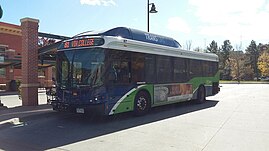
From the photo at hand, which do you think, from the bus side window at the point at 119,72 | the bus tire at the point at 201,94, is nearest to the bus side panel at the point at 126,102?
the bus side window at the point at 119,72

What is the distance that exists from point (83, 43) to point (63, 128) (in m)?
3.00

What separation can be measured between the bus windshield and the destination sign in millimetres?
172

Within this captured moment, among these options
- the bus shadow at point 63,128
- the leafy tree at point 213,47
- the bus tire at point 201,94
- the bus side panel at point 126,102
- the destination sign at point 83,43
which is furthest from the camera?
the leafy tree at point 213,47

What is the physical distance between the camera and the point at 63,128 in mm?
9031

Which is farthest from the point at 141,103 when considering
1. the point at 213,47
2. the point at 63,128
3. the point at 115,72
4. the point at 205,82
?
the point at 213,47

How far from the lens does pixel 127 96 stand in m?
10.6


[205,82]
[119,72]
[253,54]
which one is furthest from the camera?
[253,54]

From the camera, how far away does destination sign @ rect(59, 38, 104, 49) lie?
9781mm

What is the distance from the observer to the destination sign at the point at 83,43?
978 centimetres

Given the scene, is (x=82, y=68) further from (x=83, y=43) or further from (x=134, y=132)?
(x=134, y=132)

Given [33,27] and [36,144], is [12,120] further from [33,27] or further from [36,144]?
[33,27]

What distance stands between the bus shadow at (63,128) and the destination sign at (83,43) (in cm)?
269

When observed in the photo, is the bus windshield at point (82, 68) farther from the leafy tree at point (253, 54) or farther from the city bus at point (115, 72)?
the leafy tree at point (253, 54)

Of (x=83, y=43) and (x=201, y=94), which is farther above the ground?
(x=83, y=43)
